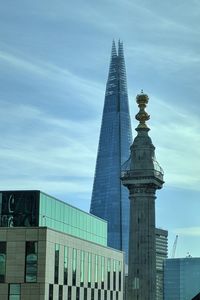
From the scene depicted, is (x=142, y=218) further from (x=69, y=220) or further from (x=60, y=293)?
(x=60, y=293)

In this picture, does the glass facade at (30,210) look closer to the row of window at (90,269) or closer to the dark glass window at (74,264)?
the dark glass window at (74,264)

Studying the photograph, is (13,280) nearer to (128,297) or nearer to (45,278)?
(45,278)

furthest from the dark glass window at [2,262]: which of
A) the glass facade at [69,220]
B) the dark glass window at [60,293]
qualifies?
the dark glass window at [60,293]

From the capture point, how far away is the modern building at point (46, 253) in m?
84.2

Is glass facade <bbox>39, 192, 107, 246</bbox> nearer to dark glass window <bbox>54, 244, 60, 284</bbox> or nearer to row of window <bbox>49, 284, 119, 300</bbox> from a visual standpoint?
dark glass window <bbox>54, 244, 60, 284</bbox>

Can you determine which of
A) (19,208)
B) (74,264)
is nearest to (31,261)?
(19,208)

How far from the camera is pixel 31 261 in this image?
84.6 metres

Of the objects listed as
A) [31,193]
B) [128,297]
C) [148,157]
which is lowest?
[128,297]

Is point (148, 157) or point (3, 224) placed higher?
point (148, 157)

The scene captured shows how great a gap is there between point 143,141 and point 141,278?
67.3 feet

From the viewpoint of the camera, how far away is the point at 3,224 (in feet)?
300

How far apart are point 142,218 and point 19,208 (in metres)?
17.9

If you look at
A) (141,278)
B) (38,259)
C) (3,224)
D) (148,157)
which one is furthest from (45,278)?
(148,157)

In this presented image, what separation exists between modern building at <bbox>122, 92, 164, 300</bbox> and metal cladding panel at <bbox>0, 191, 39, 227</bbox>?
47.9 feet
